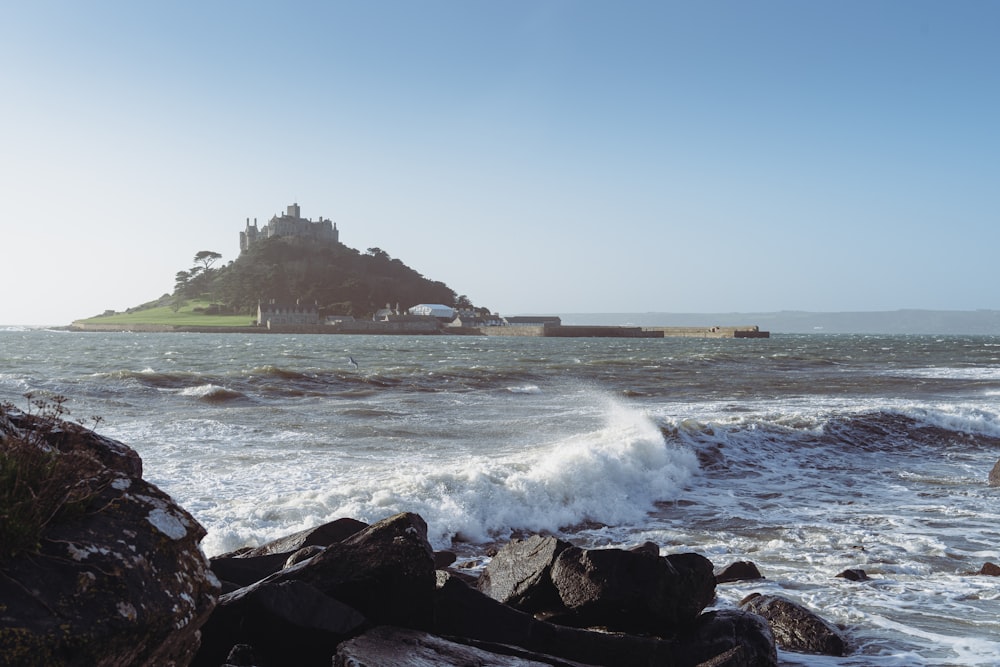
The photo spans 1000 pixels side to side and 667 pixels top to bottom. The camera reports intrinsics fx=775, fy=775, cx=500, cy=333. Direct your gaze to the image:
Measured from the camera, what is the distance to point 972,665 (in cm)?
563

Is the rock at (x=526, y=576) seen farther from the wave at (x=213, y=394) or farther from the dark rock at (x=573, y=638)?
the wave at (x=213, y=394)

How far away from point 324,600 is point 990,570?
721 centimetres

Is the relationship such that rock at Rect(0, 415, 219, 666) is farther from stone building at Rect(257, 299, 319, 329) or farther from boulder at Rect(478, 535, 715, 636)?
stone building at Rect(257, 299, 319, 329)

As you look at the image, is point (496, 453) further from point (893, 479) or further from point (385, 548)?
point (385, 548)

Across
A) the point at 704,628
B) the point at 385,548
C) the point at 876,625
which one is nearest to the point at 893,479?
the point at 876,625

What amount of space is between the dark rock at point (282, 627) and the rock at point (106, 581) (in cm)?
100

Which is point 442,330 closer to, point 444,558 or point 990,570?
point 444,558

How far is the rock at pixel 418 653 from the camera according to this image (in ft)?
12.9

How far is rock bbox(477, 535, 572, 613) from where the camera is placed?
18.8ft

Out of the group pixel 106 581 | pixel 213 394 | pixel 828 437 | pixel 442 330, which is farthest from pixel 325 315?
pixel 106 581

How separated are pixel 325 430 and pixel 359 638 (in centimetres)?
1527

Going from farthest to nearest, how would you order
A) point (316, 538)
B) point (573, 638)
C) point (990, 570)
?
1. point (990, 570)
2. point (316, 538)
3. point (573, 638)

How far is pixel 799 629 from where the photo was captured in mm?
6066

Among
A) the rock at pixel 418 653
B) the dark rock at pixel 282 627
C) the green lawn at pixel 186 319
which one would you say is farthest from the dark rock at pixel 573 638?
the green lawn at pixel 186 319
